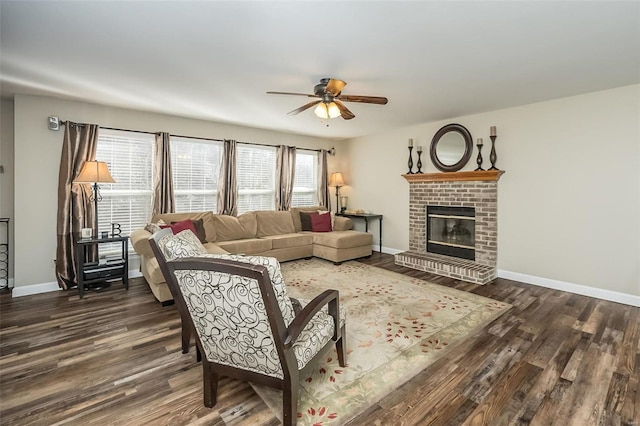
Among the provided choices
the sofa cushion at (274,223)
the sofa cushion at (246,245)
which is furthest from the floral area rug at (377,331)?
the sofa cushion at (274,223)

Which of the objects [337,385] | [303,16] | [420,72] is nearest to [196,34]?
[303,16]

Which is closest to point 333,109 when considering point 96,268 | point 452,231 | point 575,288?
point 452,231

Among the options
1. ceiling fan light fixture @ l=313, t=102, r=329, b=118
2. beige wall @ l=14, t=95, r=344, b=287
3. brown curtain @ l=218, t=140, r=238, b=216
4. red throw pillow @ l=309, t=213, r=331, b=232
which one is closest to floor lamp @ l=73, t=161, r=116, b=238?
beige wall @ l=14, t=95, r=344, b=287

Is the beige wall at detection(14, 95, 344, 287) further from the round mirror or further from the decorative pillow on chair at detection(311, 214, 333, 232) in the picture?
the round mirror

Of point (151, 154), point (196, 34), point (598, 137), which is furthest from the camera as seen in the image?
point (151, 154)

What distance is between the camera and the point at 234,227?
201 inches

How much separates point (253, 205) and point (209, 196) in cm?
88

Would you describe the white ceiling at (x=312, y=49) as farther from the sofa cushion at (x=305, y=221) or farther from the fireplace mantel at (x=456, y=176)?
the sofa cushion at (x=305, y=221)

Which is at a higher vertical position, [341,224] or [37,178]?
[37,178]

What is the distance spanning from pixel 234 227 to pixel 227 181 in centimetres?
92

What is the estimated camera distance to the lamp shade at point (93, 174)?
3.71m

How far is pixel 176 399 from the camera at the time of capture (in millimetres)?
1907

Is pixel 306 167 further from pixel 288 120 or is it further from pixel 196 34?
pixel 196 34

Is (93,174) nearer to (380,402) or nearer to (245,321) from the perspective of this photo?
(245,321)
